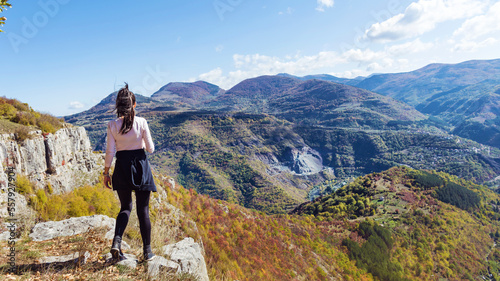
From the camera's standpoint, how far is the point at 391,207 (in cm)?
7700

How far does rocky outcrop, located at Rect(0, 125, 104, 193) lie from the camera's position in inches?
325

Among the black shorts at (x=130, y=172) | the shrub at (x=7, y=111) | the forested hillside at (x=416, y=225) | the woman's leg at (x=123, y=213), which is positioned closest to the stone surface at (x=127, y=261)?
the woman's leg at (x=123, y=213)

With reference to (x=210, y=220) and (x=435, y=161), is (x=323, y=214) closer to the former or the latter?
(x=210, y=220)

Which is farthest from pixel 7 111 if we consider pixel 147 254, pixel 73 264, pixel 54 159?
pixel 147 254

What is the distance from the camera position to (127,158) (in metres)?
3.31

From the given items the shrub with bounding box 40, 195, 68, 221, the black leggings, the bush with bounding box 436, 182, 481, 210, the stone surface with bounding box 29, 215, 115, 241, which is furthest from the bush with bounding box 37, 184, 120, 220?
the bush with bounding box 436, 182, 481, 210

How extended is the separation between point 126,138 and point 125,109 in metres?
0.40

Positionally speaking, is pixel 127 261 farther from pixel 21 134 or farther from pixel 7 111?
pixel 7 111

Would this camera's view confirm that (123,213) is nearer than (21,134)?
Yes

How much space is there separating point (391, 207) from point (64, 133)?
290 feet

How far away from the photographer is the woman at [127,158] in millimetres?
3281

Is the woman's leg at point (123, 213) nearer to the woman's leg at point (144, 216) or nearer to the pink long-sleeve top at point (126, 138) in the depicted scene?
the woman's leg at point (144, 216)

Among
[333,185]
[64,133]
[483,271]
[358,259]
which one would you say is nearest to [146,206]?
[64,133]

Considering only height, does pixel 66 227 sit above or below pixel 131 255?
above
